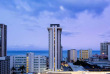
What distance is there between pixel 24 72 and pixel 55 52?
5.89 m

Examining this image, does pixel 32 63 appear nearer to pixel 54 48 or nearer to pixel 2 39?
pixel 54 48

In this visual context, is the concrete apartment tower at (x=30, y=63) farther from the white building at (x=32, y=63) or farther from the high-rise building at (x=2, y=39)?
the high-rise building at (x=2, y=39)

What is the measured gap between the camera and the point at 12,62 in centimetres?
1589

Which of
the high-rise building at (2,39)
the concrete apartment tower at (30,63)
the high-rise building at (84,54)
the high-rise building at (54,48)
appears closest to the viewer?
the high-rise building at (54,48)

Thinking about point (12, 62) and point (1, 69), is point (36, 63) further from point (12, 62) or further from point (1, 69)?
point (1, 69)

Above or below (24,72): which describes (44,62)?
above

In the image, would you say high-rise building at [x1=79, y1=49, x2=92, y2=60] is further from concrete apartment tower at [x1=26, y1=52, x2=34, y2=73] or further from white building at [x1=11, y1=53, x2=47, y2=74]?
concrete apartment tower at [x1=26, y1=52, x2=34, y2=73]

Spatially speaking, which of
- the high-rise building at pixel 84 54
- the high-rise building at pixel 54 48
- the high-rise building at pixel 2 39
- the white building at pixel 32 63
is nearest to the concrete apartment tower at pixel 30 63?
the white building at pixel 32 63

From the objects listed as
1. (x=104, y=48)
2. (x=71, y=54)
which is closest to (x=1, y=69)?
(x=71, y=54)

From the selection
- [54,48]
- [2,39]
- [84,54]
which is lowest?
[84,54]

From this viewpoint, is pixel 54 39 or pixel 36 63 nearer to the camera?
pixel 54 39

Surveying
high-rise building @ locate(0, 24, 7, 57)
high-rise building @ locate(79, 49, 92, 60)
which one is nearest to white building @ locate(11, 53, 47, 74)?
high-rise building @ locate(0, 24, 7, 57)

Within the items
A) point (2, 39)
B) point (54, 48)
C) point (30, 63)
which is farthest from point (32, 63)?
point (2, 39)

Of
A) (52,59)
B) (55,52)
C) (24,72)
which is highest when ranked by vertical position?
(55,52)
